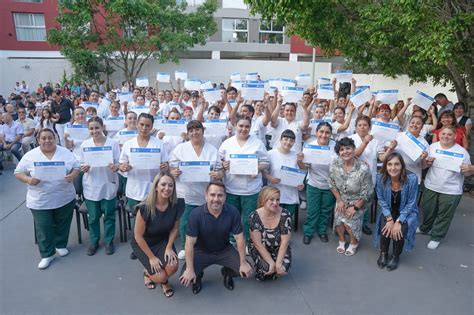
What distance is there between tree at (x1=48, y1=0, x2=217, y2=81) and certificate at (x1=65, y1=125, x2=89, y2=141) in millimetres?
12470

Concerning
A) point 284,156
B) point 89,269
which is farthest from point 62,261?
point 284,156

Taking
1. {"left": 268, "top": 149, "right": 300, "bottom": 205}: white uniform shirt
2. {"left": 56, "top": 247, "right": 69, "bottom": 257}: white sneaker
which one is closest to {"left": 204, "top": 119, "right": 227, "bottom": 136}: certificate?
{"left": 268, "top": 149, "right": 300, "bottom": 205}: white uniform shirt

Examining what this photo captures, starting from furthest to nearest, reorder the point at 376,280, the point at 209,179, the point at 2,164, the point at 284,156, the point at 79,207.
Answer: the point at 2,164
the point at 79,207
the point at 284,156
the point at 209,179
the point at 376,280

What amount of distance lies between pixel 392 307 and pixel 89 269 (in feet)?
11.0

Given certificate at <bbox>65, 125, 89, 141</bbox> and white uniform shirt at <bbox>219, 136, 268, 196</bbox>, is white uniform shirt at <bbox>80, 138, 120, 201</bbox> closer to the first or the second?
certificate at <bbox>65, 125, 89, 141</bbox>

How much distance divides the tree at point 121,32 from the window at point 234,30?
8190 mm

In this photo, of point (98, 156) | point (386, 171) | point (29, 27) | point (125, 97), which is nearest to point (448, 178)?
point (386, 171)

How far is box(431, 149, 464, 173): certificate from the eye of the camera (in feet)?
14.6

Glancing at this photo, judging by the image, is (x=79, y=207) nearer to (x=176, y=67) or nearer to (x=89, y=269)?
(x=89, y=269)

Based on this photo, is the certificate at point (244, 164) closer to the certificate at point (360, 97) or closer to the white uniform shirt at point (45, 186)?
the white uniform shirt at point (45, 186)

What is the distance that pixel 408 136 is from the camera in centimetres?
456

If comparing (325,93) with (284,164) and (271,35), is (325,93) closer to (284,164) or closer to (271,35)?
(284,164)

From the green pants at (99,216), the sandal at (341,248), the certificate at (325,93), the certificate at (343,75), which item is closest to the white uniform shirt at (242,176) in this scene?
the sandal at (341,248)

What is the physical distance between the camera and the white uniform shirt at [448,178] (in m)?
4.59
